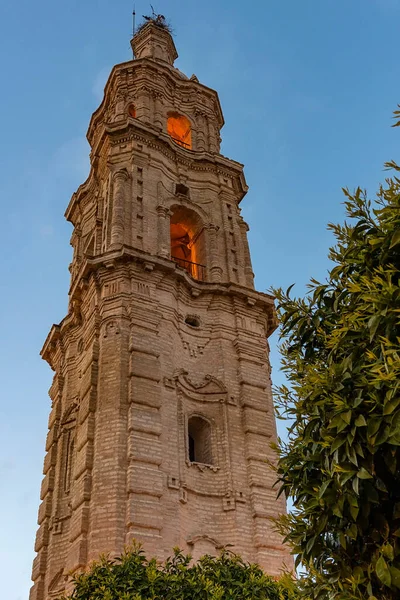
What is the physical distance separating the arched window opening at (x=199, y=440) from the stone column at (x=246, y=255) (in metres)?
5.96

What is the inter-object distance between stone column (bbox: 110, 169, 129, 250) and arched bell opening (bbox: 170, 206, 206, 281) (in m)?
2.15

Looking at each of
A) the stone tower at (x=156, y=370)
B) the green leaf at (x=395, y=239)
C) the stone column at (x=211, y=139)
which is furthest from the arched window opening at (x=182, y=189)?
the green leaf at (x=395, y=239)

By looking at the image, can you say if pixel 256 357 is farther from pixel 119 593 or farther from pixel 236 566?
pixel 119 593

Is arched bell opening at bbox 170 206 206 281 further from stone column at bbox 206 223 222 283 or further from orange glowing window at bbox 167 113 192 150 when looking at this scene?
orange glowing window at bbox 167 113 192 150

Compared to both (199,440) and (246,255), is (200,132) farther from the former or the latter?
(199,440)

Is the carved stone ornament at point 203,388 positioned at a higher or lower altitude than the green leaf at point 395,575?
higher

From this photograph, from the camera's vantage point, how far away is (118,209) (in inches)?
844

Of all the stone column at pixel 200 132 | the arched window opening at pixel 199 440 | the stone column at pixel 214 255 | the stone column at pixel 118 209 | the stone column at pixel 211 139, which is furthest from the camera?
the stone column at pixel 211 139

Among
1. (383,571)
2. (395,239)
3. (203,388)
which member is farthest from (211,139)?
(383,571)

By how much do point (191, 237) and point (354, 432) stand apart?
18.7 metres

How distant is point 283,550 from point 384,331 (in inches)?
466

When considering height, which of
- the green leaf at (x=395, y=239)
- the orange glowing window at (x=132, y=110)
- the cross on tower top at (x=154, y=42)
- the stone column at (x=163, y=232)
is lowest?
the green leaf at (x=395, y=239)

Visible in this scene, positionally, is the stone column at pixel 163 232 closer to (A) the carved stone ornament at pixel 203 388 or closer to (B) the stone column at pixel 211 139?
(A) the carved stone ornament at pixel 203 388

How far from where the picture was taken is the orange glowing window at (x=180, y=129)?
2753 centimetres
